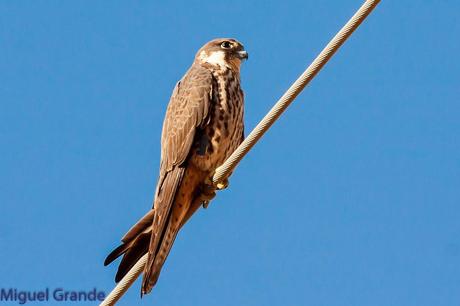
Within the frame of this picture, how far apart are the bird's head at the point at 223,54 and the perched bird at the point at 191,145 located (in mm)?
24

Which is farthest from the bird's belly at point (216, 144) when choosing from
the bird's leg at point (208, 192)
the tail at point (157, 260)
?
the tail at point (157, 260)

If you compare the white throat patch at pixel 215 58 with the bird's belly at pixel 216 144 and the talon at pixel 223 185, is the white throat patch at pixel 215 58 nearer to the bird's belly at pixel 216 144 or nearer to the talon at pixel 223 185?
the bird's belly at pixel 216 144

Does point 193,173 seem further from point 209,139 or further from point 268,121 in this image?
point 268,121

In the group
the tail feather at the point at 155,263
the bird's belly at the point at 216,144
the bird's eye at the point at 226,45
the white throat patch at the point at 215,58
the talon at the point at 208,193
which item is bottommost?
the tail feather at the point at 155,263

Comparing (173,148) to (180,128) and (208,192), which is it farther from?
(208,192)

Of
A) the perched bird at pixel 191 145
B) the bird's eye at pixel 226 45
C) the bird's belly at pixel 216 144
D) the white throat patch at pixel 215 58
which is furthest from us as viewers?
the bird's eye at pixel 226 45

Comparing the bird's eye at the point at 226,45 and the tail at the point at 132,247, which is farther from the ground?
the bird's eye at the point at 226,45

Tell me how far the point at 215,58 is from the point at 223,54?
0.07 metres

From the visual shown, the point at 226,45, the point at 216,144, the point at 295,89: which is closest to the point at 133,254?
the point at 216,144

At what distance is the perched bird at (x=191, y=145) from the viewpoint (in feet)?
18.9

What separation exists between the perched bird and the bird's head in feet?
0.08

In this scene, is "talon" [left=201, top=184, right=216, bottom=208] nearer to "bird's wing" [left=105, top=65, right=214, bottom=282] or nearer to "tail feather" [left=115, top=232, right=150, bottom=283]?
"bird's wing" [left=105, top=65, right=214, bottom=282]

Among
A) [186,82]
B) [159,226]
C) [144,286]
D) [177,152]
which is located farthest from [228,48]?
[144,286]

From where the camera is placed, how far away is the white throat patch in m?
6.83
